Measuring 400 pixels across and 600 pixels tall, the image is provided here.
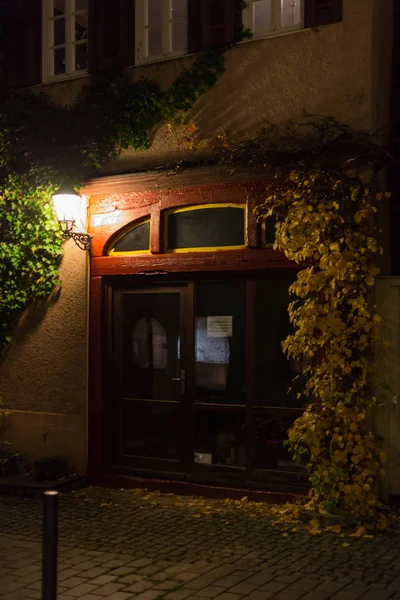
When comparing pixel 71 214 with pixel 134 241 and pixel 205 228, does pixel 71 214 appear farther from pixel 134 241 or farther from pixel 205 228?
pixel 205 228

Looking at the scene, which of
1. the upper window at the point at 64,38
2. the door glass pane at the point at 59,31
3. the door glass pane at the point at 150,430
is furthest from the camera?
the door glass pane at the point at 59,31

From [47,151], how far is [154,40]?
5.91ft

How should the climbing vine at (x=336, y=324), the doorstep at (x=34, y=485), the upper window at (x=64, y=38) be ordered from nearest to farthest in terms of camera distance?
the climbing vine at (x=336, y=324) < the doorstep at (x=34, y=485) < the upper window at (x=64, y=38)

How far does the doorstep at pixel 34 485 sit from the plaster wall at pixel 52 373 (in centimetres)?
27

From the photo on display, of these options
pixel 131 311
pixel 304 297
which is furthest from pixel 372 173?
pixel 131 311

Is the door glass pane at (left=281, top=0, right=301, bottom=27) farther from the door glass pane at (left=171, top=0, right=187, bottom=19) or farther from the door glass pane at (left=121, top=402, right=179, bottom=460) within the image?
the door glass pane at (left=121, top=402, right=179, bottom=460)

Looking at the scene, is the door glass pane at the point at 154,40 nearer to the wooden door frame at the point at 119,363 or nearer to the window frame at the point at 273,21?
the window frame at the point at 273,21

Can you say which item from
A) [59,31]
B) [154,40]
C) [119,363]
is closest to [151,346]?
[119,363]

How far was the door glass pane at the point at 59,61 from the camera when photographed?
10.1 meters

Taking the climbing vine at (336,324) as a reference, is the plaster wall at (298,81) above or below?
above

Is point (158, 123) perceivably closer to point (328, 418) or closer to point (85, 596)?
point (328, 418)

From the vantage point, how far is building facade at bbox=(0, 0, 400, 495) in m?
8.14

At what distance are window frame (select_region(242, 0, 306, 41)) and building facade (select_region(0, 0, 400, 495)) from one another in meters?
0.02

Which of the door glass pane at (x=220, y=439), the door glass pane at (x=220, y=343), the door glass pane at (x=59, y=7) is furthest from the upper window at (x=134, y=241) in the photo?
the door glass pane at (x=59, y=7)
